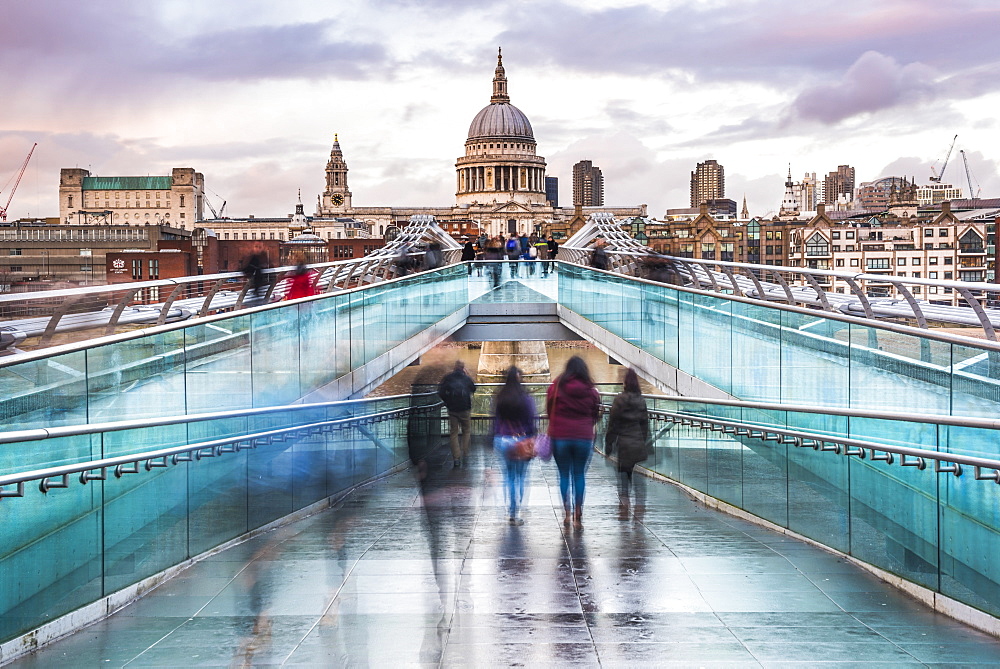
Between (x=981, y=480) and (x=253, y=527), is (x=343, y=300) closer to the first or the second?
(x=253, y=527)

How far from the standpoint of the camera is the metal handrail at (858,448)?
19.5 ft

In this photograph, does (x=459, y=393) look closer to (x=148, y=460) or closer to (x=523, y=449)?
(x=523, y=449)

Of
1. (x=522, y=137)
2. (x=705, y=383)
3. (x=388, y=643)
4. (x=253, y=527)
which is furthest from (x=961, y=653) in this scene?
(x=522, y=137)

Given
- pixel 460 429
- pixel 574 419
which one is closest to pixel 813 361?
pixel 574 419

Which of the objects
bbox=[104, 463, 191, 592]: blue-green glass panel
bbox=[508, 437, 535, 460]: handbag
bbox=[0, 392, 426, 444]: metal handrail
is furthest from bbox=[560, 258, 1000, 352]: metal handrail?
bbox=[104, 463, 191, 592]: blue-green glass panel

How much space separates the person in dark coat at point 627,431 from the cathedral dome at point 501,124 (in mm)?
159656

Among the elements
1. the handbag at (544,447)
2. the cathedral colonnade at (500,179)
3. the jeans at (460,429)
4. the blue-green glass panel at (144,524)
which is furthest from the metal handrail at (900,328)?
the cathedral colonnade at (500,179)

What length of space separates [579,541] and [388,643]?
276cm

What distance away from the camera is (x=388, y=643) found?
5.45 meters

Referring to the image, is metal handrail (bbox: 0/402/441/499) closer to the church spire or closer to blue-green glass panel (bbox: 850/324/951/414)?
blue-green glass panel (bbox: 850/324/951/414)

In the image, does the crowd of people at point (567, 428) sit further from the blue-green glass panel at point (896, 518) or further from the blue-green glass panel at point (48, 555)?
the blue-green glass panel at point (48, 555)

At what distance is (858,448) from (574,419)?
2.02 metres

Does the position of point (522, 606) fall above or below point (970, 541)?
below

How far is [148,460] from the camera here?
686cm
